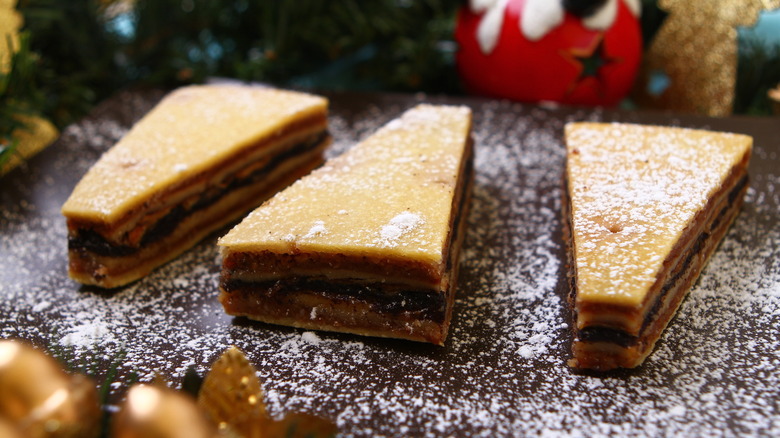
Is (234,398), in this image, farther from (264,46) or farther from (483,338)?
(264,46)

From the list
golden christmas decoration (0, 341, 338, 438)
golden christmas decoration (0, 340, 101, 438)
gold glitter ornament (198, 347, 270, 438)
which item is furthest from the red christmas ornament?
golden christmas decoration (0, 340, 101, 438)

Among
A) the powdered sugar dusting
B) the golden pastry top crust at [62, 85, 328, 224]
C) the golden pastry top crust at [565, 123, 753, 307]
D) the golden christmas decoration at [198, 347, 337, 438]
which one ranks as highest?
the golden pastry top crust at [565, 123, 753, 307]

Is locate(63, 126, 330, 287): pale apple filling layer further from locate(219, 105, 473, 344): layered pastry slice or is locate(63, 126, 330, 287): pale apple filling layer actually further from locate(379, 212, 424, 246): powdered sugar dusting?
locate(379, 212, 424, 246): powdered sugar dusting

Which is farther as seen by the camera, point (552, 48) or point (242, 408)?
point (552, 48)

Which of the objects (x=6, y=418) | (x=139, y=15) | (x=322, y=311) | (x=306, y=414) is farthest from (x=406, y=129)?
(x=6, y=418)

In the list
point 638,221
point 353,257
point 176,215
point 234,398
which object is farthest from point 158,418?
point 638,221

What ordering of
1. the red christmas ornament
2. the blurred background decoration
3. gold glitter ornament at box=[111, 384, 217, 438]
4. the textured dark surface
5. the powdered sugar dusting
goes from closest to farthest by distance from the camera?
gold glitter ornament at box=[111, 384, 217, 438], the textured dark surface, the powdered sugar dusting, the red christmas ornament, the blurred background decoration
